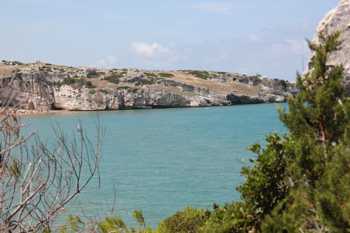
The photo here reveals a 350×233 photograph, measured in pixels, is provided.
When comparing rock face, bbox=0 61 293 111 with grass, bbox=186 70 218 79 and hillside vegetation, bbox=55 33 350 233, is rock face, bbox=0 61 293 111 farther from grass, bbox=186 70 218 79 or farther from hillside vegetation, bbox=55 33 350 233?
hillside vegetation, bbox=55 33 350 233

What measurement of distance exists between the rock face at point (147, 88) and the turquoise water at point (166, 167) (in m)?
30.5

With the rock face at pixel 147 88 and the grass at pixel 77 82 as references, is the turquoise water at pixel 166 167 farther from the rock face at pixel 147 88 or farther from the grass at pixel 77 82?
the grass at pixel 77 82

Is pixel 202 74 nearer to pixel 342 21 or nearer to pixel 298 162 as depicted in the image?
pixel 342 21

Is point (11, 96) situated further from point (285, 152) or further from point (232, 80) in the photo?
point (232, 80)

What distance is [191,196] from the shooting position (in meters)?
26.8

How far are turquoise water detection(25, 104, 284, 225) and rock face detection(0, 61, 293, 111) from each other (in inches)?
1202

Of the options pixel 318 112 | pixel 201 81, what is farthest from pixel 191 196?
pixel 201 81

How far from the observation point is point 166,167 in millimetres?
36812

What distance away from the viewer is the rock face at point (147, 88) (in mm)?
102562

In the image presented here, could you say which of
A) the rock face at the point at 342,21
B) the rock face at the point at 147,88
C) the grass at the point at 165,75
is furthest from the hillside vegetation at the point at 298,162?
the grass at the point at 165,75

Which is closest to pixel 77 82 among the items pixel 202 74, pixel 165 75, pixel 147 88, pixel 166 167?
pixel 147 88

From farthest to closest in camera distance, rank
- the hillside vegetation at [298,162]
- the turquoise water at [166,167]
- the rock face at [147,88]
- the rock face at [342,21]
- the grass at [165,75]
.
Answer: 1. the grass at [165,75]
2. the rock face at [147,88]
3. the rock face at [342,21]
4. the turquoise water at [166,167]
5. the hillside vegetation at [298,162]

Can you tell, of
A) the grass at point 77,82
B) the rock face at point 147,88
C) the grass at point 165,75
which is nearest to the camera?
the rock face at point 147,88

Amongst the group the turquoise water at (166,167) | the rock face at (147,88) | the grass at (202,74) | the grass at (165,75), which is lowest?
the turquoise water at (166,167)
